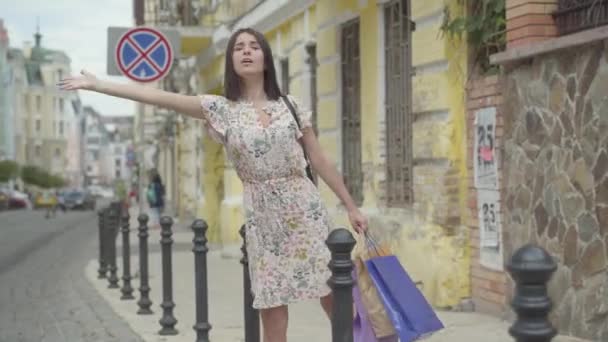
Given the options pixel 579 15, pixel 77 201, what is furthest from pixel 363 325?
pixel 77 201

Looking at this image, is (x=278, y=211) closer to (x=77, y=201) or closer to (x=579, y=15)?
(x=579, y=15)

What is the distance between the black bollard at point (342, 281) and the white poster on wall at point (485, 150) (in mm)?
4394

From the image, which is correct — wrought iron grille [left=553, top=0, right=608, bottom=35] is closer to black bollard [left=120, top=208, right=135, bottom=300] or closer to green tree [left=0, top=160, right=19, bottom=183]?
black bollard [left=120, top=208, right=135, bottom=300]

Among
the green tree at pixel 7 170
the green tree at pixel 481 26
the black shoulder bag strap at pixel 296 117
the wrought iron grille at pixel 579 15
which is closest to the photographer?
the black shoulder bag strap at pixel 296 117

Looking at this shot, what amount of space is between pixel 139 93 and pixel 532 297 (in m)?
2.90

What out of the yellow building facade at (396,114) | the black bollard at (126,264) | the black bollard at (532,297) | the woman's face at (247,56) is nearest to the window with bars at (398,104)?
the yellow building facade at (396,114)

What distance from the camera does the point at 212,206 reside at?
2355 cm

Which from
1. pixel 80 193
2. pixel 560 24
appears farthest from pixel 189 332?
pixel 80 193

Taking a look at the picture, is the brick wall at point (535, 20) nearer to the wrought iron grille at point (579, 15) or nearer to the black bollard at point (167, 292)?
the wrought iron grille at point (579, 15)

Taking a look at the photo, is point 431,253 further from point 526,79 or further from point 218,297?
point 218,297

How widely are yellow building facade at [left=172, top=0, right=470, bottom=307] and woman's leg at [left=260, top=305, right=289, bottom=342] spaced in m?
4.36

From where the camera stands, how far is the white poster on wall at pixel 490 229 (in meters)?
8.98

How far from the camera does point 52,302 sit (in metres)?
12.3

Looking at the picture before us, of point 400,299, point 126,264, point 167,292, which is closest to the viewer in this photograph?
point 400,299
